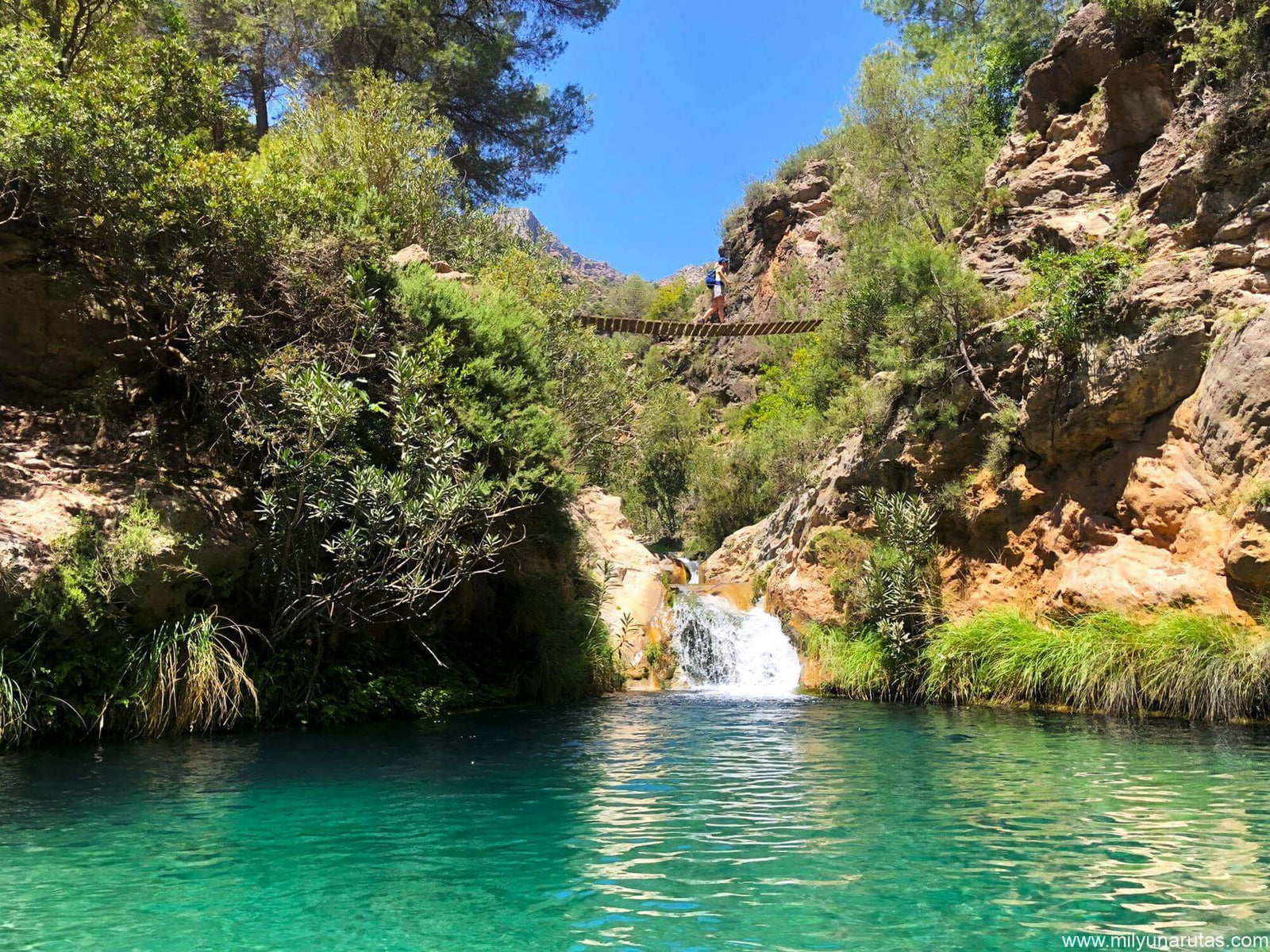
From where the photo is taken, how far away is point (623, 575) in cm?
2034

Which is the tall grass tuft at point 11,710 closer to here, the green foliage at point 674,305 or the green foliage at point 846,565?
the green foliage at point 846,565

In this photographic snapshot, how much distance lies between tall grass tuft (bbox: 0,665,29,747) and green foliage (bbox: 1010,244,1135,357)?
16083 millimetres

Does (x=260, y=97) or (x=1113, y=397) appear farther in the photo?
(x=260, y=97)

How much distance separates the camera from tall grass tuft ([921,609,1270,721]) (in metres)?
11.7

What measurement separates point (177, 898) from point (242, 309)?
30.8 ft

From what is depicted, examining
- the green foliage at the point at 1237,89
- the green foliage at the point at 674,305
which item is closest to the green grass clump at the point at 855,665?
the green foliage at the point at 1237,89

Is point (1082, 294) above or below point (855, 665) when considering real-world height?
above

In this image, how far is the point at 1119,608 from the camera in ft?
44.5

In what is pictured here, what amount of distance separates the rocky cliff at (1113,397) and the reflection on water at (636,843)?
3.48 meters

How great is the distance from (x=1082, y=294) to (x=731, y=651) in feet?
32.3

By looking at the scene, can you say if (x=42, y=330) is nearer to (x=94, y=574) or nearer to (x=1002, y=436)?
(x=94, y=574)

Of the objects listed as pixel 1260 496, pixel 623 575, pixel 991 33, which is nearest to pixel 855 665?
pixel 623 575

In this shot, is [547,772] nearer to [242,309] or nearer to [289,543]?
[289,543]

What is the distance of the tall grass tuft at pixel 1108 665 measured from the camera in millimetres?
11664
